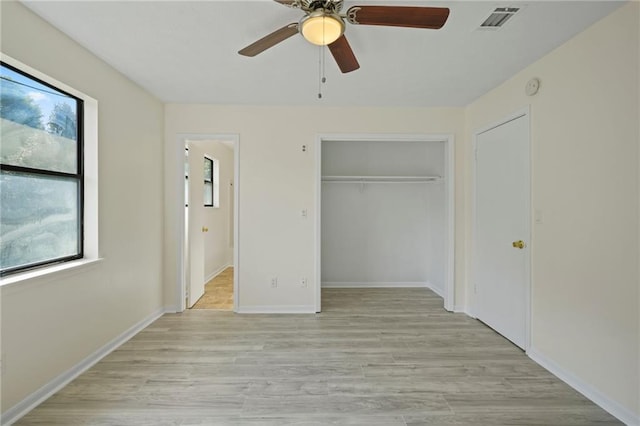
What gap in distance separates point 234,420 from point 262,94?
290 centimetres

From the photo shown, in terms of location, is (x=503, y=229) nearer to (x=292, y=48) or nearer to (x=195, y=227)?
(x=292, y=48)

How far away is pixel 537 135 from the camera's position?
7.98 ft

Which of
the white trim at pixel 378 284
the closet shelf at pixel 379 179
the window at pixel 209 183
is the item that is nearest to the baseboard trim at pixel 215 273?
the window at pixel 209 183

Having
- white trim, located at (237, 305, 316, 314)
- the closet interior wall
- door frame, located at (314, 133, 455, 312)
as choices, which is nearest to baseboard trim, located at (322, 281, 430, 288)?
the closet interior wall

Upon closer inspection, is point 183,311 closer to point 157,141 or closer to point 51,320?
point 51,320

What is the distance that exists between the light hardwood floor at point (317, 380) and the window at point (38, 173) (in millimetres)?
987

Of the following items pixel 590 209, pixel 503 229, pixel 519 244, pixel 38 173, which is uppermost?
pixel 38 173

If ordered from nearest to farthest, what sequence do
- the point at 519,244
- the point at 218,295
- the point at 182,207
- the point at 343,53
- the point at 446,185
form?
the point at 343,53 < the point at 519,244 < the point at 182,207 < the point at 446,185 < the point at 218,295

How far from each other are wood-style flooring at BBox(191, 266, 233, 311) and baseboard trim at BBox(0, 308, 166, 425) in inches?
36.6

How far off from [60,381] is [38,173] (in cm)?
145

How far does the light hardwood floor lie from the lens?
70.2 inches

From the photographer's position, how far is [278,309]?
3520mm

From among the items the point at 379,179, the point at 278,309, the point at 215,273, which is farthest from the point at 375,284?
the point at 215,273

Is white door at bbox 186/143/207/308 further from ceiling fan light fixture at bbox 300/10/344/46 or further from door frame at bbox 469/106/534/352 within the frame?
door frame at bbox 469/106/534/352
